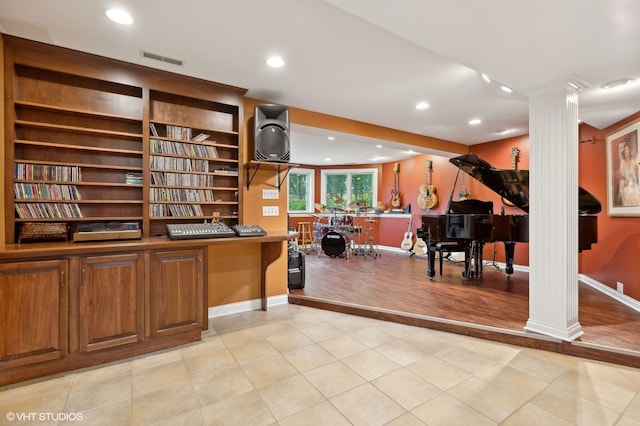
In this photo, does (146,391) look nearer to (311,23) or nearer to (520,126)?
(311,23)

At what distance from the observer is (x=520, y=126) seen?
4.44 m

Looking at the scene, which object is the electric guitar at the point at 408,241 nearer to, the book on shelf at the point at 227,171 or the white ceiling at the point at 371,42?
the white ceiling at the point at 371,42

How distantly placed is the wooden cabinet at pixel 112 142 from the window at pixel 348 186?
18.1 ft

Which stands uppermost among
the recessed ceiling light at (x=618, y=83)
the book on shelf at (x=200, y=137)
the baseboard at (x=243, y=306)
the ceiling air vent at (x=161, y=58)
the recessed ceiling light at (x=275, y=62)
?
the ceiling air vent at (x=161, y=58)

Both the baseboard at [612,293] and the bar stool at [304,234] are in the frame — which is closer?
the baseboard at [612,293]

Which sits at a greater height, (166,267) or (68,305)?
(166,267)

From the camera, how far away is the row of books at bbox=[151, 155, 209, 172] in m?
2.84

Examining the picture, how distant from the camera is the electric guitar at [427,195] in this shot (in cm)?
647

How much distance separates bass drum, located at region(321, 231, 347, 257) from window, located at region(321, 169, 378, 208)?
240cm

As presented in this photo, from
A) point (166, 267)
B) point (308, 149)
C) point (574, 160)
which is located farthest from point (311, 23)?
point (308, 149)

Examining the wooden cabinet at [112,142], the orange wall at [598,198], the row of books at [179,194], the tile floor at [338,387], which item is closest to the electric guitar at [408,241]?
the orange wall at [598,198]

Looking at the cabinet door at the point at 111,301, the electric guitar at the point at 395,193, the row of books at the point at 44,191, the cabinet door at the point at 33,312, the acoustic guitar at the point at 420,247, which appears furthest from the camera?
the electric guitar at the point at 395,193

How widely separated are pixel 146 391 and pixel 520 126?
546 centimetres

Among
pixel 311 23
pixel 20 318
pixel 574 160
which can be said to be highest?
pixel 311 23
